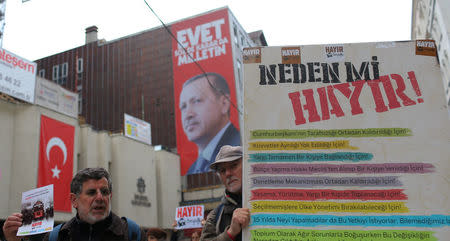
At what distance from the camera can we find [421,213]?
2.62 meters

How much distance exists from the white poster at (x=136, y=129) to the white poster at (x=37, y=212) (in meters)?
28.5

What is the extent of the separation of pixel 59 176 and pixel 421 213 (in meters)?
22.5

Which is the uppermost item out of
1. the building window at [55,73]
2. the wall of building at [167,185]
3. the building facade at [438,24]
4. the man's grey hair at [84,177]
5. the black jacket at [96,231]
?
the building window at [55,73]

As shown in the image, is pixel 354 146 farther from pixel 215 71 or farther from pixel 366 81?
pixel 215 71

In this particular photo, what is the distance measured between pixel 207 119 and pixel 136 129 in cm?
595

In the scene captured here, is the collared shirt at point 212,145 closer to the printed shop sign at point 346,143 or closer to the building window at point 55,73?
the building window at point 55,73

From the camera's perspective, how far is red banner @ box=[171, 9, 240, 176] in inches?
1393

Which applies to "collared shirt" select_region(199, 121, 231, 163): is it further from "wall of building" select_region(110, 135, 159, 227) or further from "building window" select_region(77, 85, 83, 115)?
"building window" select_region(77, 85, 83, 115)

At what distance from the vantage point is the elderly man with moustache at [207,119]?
35.2 meters

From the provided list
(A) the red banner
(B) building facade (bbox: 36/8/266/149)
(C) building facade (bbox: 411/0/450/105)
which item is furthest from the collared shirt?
(C) building facade (bbox: 411/0/450/105)

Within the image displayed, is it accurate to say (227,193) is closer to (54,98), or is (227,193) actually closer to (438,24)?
(54,98)

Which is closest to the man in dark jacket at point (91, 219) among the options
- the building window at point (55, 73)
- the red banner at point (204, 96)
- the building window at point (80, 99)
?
the red banner at point (204, 96)

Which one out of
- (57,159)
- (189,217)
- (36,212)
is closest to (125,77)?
(57,159)

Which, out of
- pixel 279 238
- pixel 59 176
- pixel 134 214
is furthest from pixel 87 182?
pixel 134 214
